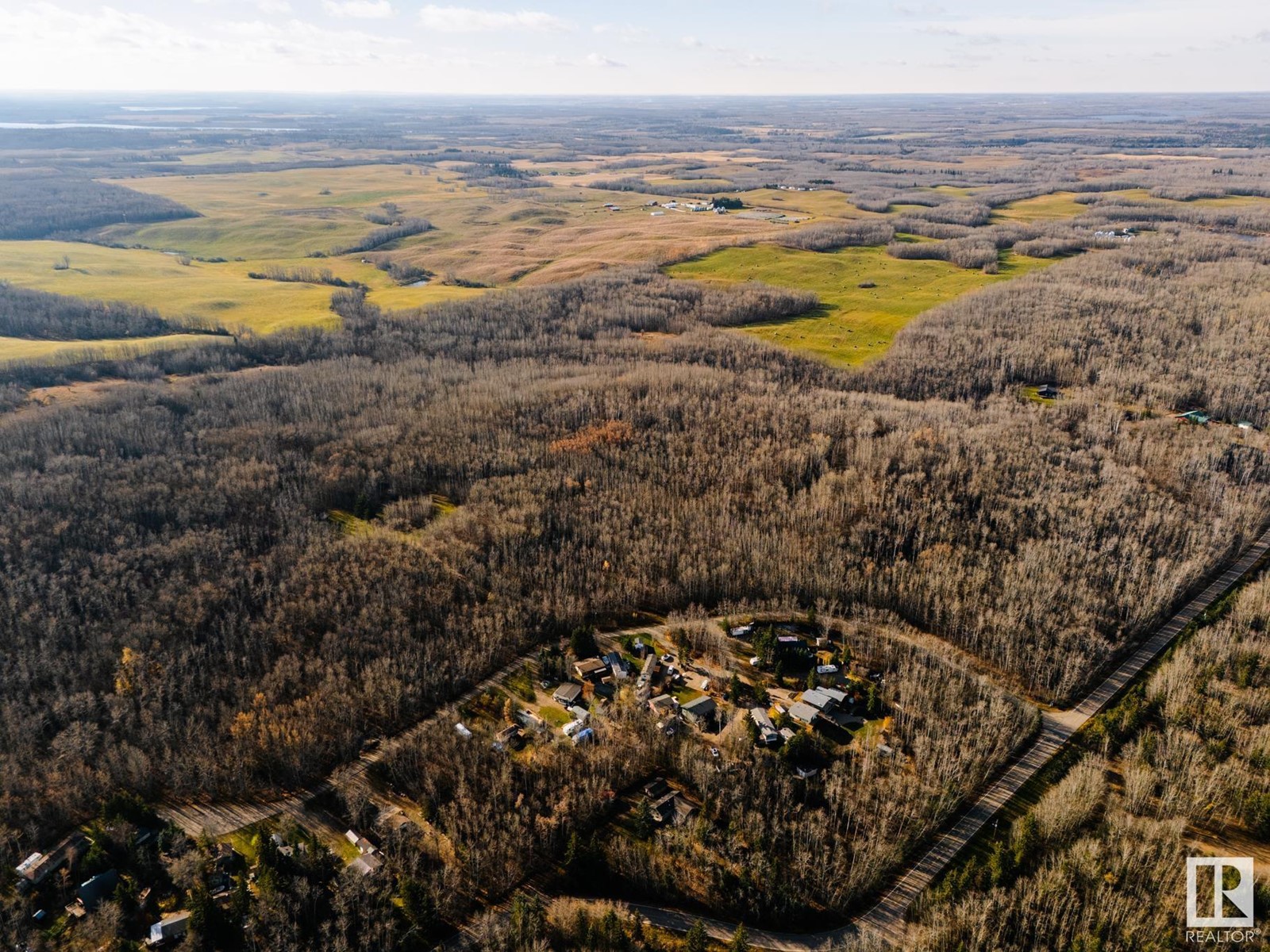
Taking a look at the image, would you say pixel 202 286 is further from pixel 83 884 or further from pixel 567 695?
pixel 83 884

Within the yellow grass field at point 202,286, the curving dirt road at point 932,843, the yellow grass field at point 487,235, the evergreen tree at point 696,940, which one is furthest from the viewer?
the yellow grass field at point 487,235

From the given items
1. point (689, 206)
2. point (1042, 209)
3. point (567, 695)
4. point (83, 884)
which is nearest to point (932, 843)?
point (567, 695)

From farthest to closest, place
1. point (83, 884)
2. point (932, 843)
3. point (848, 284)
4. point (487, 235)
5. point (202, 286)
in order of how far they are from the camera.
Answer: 1. point (487, 235)
2. point (202, 286)
3. point (848, 284)
4. point (932, 843)
5. point (83, 884)

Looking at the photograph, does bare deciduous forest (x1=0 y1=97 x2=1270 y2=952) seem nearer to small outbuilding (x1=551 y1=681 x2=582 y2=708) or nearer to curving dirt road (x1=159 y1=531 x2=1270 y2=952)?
curving dirt road (x1=159 y1=531 x2=1270 y2=952)

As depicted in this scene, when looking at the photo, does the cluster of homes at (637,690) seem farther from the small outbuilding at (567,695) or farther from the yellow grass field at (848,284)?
the yellow grass field at (848,284)

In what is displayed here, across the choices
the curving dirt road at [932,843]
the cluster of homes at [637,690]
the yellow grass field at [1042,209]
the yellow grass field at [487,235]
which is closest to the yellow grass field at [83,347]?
the yellow grass field at [487,235]

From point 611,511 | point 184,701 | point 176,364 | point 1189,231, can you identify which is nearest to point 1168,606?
point 611,511

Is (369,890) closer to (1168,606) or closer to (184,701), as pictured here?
(184,701)

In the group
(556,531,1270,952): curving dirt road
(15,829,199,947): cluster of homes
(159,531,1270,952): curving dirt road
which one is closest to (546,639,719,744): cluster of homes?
(159,531,1270,952): curving dirt road
